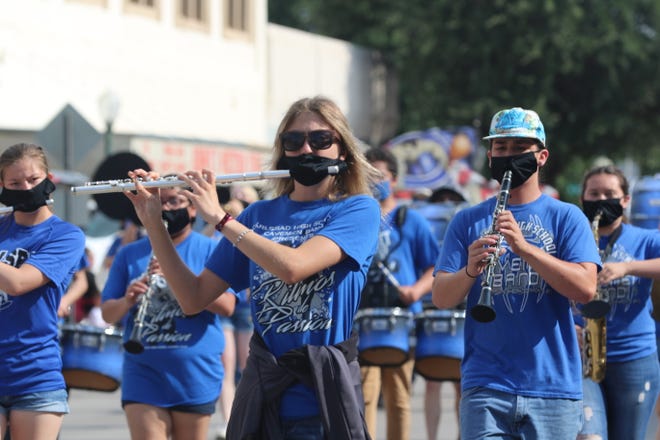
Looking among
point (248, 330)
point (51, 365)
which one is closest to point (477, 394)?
point (51, 365)

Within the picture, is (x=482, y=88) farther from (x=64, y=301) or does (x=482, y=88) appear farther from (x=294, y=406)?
(x=294, y=406)

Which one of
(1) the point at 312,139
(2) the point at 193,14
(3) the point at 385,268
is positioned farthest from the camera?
(2) the point at 193,14

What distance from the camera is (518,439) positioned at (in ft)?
19.3

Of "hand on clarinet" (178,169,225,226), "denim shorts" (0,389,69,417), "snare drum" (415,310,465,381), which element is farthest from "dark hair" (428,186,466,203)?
"hand on clarinet" (178,169,225,226)

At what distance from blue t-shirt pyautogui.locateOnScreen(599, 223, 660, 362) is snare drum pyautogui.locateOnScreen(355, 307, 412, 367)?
178 cm

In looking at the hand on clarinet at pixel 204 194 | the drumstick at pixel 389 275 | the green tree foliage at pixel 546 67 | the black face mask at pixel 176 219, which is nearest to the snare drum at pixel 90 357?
the black face mask at pixel 176 219

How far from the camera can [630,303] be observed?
25.5 feet

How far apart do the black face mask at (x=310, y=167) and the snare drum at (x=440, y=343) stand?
154 inches

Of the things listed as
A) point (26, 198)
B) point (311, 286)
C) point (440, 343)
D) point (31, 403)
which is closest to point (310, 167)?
point (311, 286)

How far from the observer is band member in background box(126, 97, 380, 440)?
17.2 feet

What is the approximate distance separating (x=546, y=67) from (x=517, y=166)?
1208 inches

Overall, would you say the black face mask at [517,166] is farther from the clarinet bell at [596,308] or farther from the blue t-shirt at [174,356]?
the blue t-shirt at [174,356]

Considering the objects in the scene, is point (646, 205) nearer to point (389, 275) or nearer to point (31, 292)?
point (389, 275)

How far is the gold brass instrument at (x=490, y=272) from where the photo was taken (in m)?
5.52
